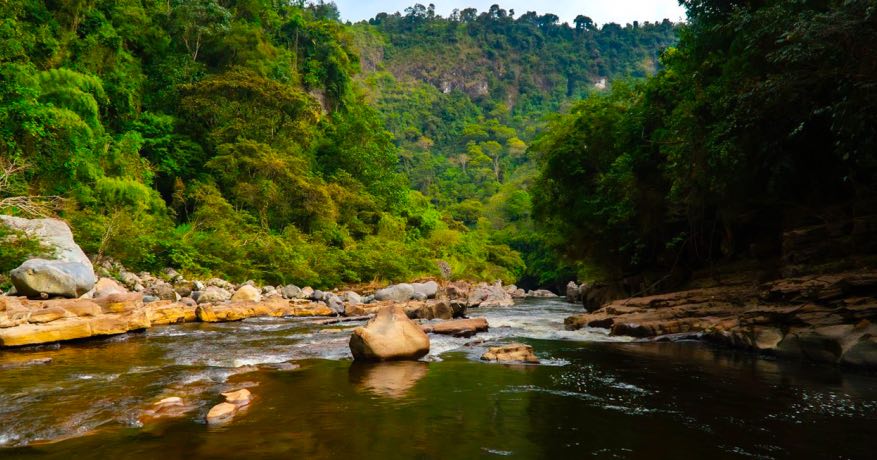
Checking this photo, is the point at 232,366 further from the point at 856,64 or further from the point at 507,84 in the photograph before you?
the point at 507,84

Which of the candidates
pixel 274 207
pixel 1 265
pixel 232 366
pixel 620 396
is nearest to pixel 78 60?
pixel 274 207

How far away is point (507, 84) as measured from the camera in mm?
108000

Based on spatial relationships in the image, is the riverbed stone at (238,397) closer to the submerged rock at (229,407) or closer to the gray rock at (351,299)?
the submerged rock at (229,407)

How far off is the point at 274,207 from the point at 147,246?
1021 cm

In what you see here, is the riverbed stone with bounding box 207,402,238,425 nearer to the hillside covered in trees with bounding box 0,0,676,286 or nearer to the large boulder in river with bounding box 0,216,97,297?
the large boulder in river with bounding box 0,216,97,297

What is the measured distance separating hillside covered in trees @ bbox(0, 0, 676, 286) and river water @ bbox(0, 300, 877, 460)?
26.8 feet

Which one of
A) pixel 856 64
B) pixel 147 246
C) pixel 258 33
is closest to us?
pixel 856 64

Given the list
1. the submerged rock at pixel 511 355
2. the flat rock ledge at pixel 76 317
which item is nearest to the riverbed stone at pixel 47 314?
the flat rock ledge at pixel 76 317

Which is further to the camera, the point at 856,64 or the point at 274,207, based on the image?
the point at 274,207

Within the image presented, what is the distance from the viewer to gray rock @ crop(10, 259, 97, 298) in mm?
10164

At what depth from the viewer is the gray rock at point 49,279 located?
33.3ft

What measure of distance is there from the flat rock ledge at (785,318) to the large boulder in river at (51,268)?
40.6 feet

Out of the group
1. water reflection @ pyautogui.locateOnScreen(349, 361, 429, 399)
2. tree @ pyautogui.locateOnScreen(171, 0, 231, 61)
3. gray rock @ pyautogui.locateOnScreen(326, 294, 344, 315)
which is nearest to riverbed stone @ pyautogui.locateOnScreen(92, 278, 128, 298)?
gray rock @ pyautogui.locateOnScreen(326, 294, 344, 315)

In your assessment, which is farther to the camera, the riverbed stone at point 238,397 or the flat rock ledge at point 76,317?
the flat rock ledge at point 76,317
